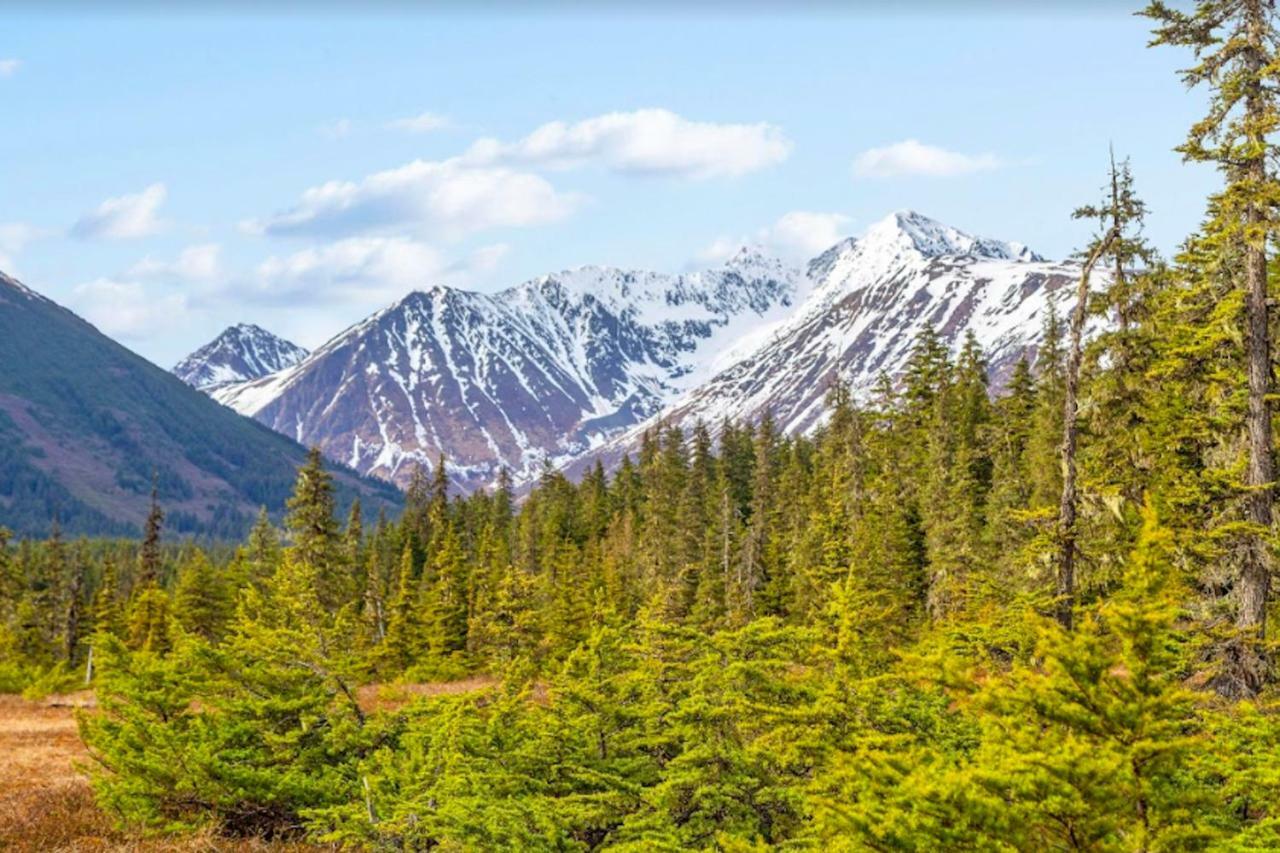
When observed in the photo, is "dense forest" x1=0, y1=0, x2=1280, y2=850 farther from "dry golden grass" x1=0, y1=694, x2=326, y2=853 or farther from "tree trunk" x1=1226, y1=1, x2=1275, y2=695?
"dry golden grass" x1=0, y1=694, x2=326, y2=853

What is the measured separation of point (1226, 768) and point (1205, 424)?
461 inches

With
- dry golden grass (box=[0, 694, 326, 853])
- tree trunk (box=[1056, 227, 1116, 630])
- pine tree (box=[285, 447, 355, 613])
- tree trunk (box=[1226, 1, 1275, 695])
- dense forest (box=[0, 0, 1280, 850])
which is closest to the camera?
dense forest (box=[0, 0, 1280, 850])

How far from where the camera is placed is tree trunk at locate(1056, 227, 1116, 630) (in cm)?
1833

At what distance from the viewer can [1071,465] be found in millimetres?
18641

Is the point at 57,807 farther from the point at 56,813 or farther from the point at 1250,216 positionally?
the point at 1250,216

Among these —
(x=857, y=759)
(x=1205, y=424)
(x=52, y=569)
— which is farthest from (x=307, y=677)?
(x=52, y=569)

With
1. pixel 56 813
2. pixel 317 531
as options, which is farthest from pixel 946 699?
pixel 317 531

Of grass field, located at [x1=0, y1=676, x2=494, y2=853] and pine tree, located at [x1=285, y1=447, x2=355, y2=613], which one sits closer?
grass field, located at [x1=0, y1=676, x2=494, y2=853]

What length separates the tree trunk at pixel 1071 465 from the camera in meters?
18.3

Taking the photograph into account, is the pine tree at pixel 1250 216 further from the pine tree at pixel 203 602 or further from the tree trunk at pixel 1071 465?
the pine tree at pixel 203 602

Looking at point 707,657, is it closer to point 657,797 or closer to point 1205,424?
point 657,797

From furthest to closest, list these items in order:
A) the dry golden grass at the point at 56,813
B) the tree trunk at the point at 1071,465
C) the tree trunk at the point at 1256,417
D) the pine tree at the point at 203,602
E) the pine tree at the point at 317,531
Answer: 1. the pine tree at the point at 203,602
2. the pine tree at the point at 317,531
3. the tree trunk at the point at 1071,465
4. the tree trunk at the point at 1256,417
5. the dry golden grass at the point at 56,813

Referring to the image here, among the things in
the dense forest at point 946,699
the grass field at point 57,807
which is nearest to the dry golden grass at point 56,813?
the grass field at point 57,807

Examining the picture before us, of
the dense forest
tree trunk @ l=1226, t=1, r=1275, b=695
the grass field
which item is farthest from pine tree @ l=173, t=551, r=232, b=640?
tree trunk @ l=1226, t=1, r=1275, b=695
